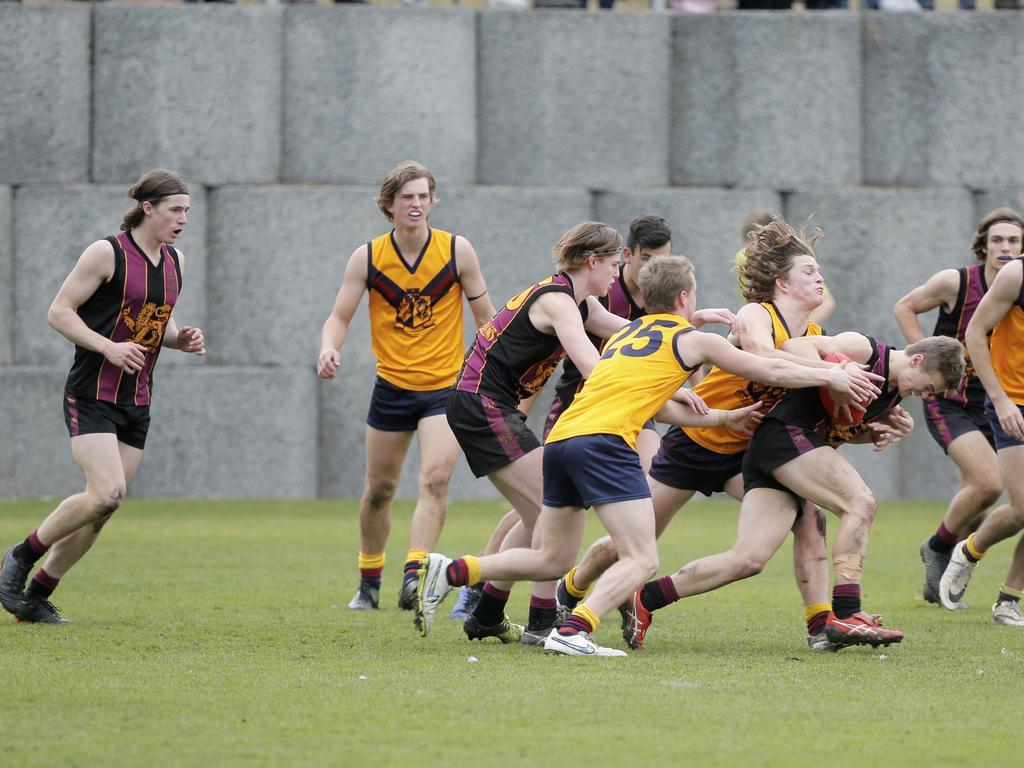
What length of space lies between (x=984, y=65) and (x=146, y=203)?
415 inches

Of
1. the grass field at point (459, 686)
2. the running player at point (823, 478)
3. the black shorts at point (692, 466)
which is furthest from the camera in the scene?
the black shorts at point (692, 466)

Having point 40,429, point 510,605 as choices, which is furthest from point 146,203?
point 40,429

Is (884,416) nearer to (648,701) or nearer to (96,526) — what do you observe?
(648,701)

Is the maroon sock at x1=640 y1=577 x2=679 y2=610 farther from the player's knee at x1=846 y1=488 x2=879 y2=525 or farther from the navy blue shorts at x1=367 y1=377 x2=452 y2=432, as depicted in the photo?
the navy blue shorts at x1=367 y1=377 x2=452 y2=432

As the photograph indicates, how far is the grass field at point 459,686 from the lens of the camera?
4266 millimetres

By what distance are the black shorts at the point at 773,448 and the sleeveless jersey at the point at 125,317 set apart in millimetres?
2916

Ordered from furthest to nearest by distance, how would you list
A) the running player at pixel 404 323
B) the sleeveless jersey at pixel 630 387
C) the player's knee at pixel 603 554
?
the running player at pixel 404 323, the player's knee at pixel 603 554, the sleeveless jersey at pixel 630 387

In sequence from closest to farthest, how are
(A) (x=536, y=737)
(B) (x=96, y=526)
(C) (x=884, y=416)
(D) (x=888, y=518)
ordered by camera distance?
(A) (x=536, y=737) < (C) (x=884, y=416) < (B) (x=96, y=526) < (D) (x=888, y=518)

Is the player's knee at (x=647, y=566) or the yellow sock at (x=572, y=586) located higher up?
the player's knee at (x=647, y=566)

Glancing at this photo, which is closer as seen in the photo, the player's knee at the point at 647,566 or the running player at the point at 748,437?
the player's knee at the point at 647,566

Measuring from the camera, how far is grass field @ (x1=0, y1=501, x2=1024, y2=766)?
4.27 meters

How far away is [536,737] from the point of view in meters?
4.39

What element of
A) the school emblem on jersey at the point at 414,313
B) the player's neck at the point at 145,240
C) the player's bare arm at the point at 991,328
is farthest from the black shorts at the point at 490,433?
the player's bare arm at the point at 991,328

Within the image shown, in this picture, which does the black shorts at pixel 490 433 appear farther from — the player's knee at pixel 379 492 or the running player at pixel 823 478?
the player's knee at pixel 379 492
